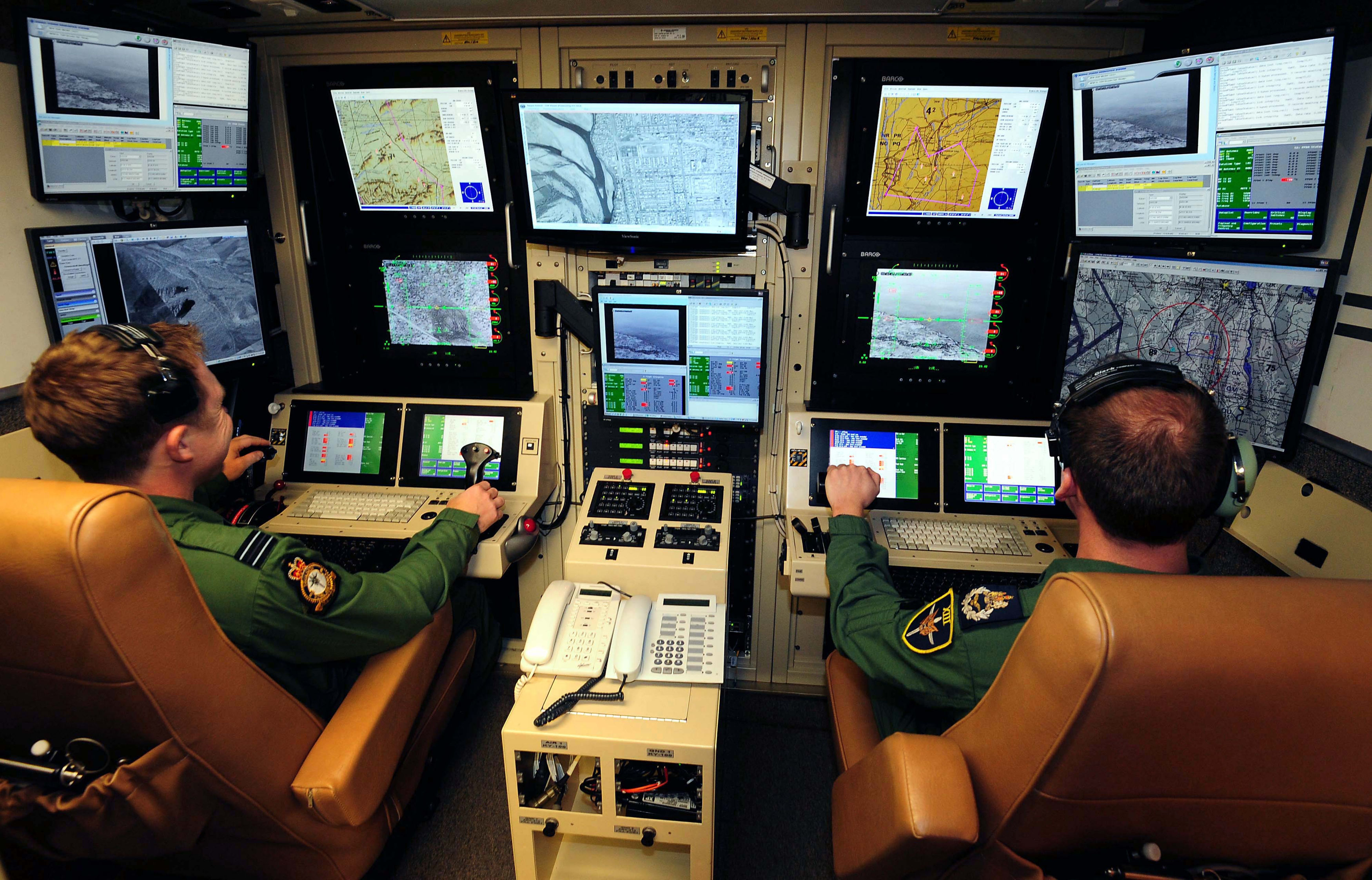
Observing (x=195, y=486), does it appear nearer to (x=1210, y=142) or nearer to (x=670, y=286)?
(x=670, y=286)

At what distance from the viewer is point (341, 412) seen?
2393mm

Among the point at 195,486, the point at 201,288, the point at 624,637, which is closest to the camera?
the point at 195,486

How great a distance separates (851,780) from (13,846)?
178cm

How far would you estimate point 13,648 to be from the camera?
1.00 meters

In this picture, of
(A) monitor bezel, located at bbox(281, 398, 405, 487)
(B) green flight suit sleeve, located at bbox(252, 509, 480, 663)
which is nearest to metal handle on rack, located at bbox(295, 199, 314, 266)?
(A) monitor bezel, located at bbox(281, 398, 405, 487)

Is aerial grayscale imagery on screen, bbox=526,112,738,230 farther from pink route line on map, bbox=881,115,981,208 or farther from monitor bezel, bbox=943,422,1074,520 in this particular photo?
monitor bezel, bbox=943,422,1074,520

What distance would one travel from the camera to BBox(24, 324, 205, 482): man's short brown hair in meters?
1.23

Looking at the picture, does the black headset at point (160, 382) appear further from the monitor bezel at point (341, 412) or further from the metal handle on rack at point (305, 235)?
the metal handle on rack at point (305, 235)

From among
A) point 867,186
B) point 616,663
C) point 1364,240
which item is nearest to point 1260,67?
point 1364,240

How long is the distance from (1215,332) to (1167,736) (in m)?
1.37

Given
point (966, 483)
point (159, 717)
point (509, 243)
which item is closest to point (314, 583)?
point (159, 717)

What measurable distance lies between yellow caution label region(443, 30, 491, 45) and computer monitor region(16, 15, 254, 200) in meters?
0.59

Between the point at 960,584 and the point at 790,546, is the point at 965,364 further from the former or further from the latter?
the point at 790,546

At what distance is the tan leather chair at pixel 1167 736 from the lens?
739 millimetres
